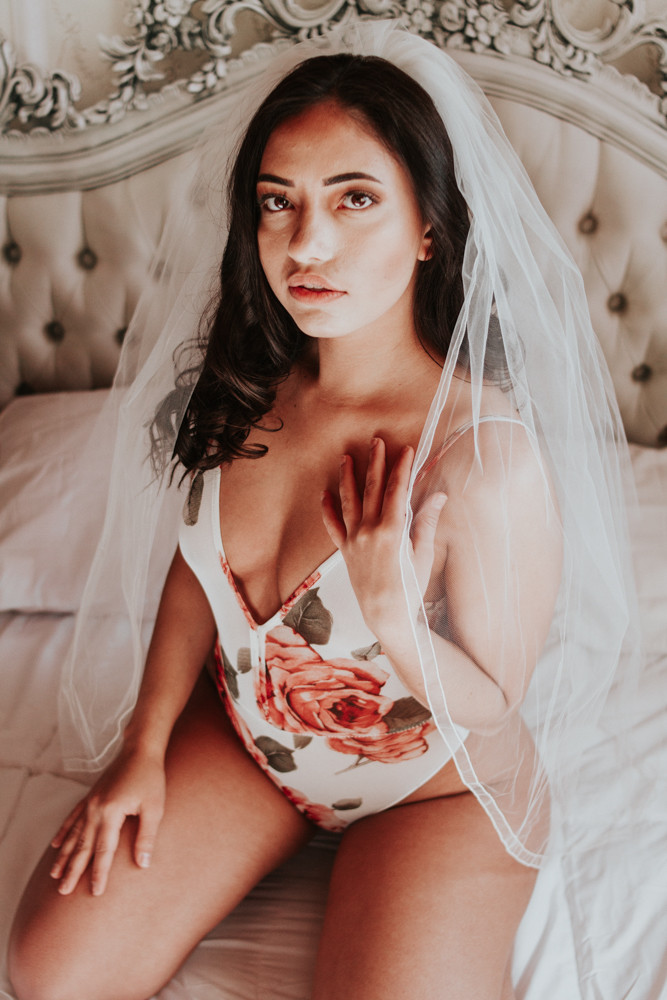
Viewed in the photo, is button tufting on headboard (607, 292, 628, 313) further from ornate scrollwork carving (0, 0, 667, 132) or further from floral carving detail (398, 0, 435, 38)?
floral carving detail (398, 0, 435, 38)

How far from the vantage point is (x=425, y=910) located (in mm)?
961

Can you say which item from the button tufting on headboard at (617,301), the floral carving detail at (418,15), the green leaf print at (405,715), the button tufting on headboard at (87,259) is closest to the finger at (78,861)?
the green leaf print at (405,715)

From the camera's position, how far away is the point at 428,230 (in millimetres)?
941

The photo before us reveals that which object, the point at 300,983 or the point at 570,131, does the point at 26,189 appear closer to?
the point at 570,131

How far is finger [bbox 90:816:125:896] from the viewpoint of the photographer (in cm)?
106

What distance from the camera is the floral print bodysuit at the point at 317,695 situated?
0.99 metres

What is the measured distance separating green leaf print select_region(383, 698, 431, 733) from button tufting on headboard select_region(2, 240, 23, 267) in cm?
138

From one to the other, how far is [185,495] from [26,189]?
912 millimetres

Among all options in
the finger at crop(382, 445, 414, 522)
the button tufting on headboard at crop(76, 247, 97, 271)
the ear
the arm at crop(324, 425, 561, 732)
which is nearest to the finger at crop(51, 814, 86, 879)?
the arm at crop(324, 425, 561, 732)

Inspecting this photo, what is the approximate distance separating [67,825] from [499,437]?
2.56 ft

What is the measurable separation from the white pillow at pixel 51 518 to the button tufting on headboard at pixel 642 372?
1071mm

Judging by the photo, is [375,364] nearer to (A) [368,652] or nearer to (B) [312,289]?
(B) [312,289]

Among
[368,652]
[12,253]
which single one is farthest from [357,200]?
[12,253]

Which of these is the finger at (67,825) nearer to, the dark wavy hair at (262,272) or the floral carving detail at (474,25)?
the dark wavy hair at (262,272)
